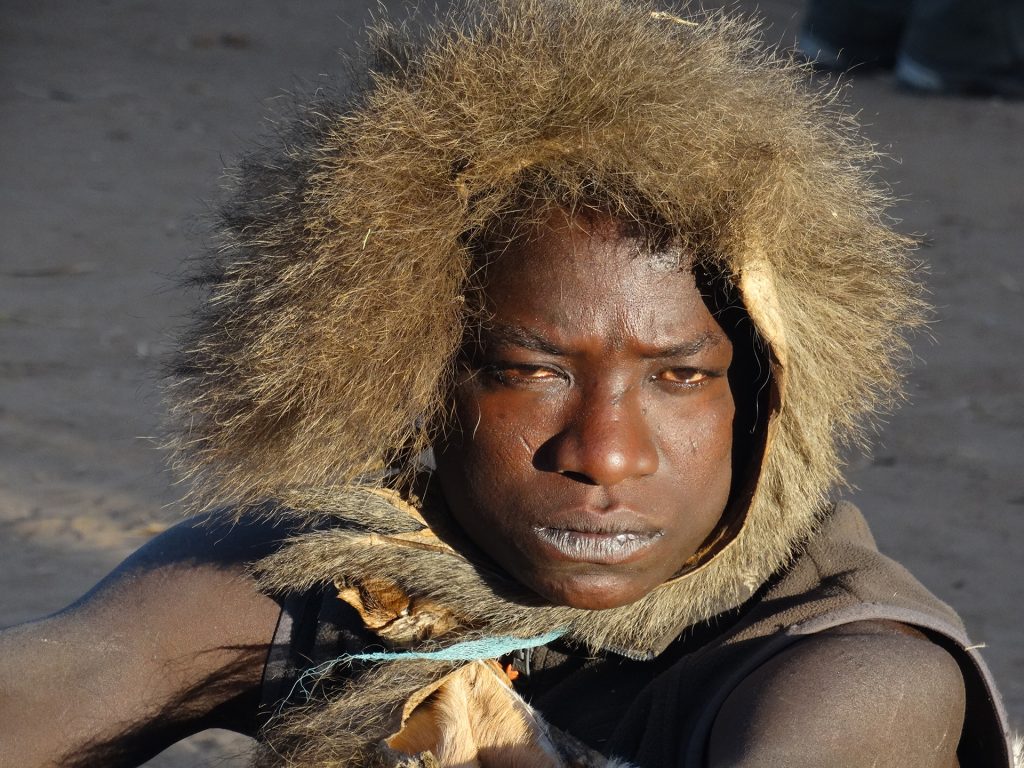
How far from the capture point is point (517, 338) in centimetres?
174

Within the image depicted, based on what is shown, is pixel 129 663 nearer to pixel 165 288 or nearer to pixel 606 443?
pixel 606 443

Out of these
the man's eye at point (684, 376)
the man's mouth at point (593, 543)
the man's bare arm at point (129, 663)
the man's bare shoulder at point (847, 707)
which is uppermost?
the man's eye at point (684, 376)

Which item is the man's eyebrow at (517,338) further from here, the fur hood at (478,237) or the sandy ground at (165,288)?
the sandy ground at (165,288)

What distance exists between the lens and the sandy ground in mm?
3857

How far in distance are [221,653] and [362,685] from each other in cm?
29

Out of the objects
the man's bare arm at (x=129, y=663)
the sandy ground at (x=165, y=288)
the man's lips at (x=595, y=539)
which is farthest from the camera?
the sandy ground at (x=165, y=288)

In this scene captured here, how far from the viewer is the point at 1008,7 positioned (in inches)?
332

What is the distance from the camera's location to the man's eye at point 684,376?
1759 millimetres

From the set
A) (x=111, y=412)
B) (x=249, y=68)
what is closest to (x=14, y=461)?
(x=111, y=412)

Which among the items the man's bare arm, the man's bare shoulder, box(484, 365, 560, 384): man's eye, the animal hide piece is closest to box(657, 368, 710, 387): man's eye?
box(484, 365, 560, 384): man's eye

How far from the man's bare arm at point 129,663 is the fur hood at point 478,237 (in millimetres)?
138

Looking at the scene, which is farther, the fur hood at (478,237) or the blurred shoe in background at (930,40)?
the blurred shoe in background at (930,40)

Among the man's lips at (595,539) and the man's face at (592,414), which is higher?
the man's face at (592,414)

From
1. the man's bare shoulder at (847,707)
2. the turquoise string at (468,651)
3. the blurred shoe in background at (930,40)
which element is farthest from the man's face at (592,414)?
the blurred shoe in background at (930,40)
